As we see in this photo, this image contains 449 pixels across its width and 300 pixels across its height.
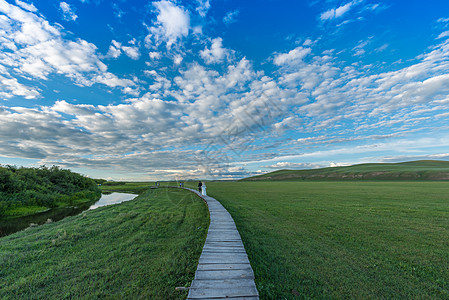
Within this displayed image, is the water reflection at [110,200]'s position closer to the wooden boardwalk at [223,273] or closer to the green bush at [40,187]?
the green bush at [40,187]

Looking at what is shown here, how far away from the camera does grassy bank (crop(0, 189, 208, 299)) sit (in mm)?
4555

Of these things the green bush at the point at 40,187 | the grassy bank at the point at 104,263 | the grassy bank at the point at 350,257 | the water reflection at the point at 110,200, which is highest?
the green bush at the point at 40,187

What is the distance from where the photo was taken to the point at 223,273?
4.39m

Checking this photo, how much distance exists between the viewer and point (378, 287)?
441 cm

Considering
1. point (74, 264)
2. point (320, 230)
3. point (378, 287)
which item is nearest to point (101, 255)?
point (74, 264)

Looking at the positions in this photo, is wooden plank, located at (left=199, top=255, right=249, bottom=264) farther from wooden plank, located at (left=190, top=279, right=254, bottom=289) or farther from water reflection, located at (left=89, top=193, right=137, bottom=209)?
water reflection, located at (left=89, top=193, right=137, bottom=209)

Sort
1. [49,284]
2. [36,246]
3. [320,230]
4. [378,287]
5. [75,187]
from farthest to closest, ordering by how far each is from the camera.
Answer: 1. [75,187]
2. [320,230]
3. [36,246]
4. [49,284]
5. [378,287]

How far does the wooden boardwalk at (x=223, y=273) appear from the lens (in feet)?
11.9

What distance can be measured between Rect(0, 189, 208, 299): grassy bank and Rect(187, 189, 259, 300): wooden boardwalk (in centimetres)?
62

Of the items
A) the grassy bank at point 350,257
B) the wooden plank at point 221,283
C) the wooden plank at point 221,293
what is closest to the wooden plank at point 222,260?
the grassy bank at point 350,257

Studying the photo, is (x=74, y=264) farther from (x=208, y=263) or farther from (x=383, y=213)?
(x=383, y=213)

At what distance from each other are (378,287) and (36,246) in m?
12.4

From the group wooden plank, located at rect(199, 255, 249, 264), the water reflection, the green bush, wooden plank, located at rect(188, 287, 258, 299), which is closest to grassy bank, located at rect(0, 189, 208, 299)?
wooden plank, located at rect(199, 255, 249, 264)

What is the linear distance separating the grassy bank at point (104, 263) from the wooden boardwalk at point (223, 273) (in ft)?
2.02
